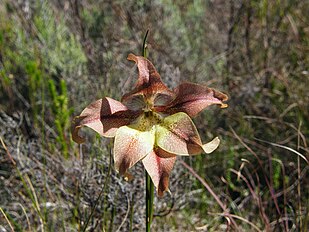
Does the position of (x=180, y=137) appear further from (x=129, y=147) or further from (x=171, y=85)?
(x=171, y=85)

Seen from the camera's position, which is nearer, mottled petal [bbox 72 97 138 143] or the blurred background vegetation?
mottled petal [bbox 72 97 138 143]

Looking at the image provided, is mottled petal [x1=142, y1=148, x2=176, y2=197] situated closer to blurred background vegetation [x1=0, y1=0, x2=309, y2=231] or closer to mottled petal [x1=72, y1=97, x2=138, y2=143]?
mottled petal [x1=72, y1=97, x2=138, y2=143]

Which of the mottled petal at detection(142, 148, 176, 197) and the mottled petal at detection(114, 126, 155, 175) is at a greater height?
the mottled petal at detection(114, 126, 155, 175)

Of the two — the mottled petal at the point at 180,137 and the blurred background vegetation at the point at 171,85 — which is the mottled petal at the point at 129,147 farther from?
the blurred background vegetation at the point at 171,85

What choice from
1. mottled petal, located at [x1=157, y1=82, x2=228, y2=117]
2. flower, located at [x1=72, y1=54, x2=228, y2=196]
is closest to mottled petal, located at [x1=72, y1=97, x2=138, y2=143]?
flower, located at [x1=72, y1=54, x2=228, y2=196]

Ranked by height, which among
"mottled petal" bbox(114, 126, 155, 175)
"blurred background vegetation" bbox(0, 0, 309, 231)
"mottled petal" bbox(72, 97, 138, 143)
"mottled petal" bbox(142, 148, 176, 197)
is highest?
"mottled petal" bbox(72, 97, 138, 143)

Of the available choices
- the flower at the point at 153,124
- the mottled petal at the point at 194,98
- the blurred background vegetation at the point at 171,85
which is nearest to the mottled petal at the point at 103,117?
the flower at the point at 153,124

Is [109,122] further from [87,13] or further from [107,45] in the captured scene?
[87,13]
